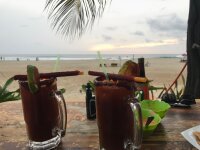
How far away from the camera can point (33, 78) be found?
35.7 inches

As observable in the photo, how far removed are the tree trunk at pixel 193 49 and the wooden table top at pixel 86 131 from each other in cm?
185

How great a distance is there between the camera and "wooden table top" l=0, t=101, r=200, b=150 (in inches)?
40.4

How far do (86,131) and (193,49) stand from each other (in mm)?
2415

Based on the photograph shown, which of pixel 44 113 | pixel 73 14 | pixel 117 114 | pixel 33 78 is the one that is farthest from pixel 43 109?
pixel 73 14

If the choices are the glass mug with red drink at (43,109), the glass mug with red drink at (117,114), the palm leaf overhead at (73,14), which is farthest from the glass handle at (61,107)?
the palm leaf overhead at (73,14)

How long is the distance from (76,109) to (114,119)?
0.67 meters

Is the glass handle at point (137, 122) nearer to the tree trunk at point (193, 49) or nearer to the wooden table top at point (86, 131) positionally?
the wooden table top at point (86, 131)

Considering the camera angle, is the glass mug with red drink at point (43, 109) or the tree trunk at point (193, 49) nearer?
the glass mug with red drink at point (43, 109)

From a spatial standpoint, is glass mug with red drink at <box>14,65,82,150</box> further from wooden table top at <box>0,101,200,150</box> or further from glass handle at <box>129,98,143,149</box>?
glass handle at <box>129,98,143,149</box>

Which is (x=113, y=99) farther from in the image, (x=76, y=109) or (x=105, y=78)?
(x=76, y=109)

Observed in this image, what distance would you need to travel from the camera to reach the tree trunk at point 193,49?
10.5ft

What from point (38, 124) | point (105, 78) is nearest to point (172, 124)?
point (105, 78)

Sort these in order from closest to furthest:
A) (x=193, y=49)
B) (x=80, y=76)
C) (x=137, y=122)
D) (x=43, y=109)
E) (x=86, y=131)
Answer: (x=137, y=122) → (x=43, y=109) → (x=86, y=131) → (x=193, y=49) → (x=80, y=76)

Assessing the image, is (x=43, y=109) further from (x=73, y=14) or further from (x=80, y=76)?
(x=80, y=76)
